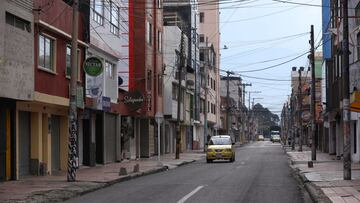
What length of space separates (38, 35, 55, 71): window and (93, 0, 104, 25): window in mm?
6464

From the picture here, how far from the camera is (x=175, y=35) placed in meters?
60.2

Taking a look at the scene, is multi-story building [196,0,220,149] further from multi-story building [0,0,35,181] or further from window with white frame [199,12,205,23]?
multi-story building [0,0,35,181]

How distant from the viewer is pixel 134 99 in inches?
1604

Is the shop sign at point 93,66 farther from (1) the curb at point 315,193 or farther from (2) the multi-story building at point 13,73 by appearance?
(1) the curb at point 315,193

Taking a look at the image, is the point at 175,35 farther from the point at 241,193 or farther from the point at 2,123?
the point at 241,193

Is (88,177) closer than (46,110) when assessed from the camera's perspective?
Yes

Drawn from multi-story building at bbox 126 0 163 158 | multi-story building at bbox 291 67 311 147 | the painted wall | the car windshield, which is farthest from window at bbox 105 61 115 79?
multi-story building at bbox 291 67 311 147

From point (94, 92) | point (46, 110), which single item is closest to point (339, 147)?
point (94, 92)

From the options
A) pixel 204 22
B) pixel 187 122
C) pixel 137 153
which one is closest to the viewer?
pixel 137 153

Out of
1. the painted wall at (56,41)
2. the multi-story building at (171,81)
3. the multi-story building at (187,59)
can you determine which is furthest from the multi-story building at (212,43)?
the painted wall at (56,41)

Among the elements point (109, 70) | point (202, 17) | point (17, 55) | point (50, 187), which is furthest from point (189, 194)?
point (202, 17)

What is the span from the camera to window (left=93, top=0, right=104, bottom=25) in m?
33.1

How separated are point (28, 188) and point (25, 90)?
417cm

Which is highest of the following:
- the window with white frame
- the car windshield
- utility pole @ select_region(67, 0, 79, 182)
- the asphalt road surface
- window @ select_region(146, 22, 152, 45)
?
the window with white frame
